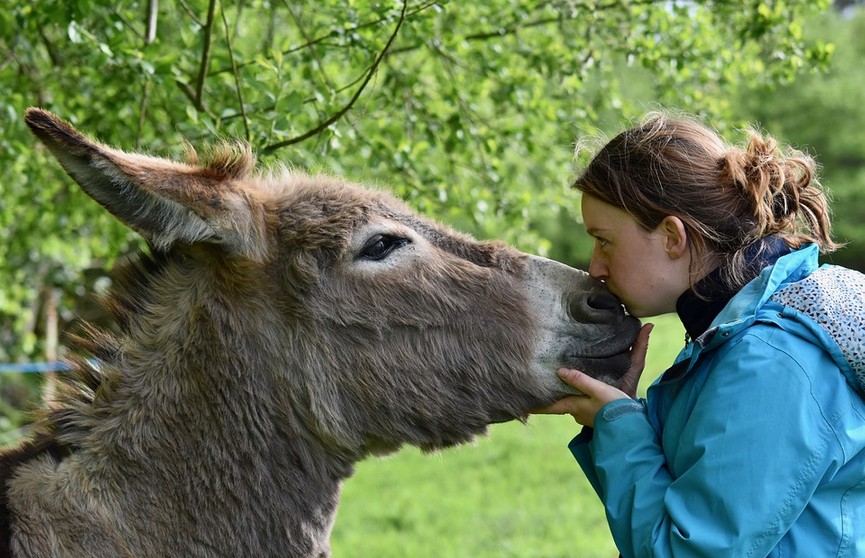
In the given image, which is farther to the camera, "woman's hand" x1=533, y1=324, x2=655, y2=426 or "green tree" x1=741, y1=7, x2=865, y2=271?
"green tree" x1=741, y1=7, x2=865, y2=271

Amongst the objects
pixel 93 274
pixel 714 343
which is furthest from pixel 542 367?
pixel 93 274

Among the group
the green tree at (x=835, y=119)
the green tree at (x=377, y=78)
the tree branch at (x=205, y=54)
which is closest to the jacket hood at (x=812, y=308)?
the green tree at (x=377, y=78)

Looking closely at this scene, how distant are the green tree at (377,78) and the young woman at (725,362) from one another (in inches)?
46.5

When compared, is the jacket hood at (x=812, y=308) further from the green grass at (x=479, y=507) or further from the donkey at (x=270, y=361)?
the green grass at (x=479, y=507)

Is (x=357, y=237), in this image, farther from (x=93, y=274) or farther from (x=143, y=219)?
(x=93, y=274)

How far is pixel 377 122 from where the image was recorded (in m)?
4.88

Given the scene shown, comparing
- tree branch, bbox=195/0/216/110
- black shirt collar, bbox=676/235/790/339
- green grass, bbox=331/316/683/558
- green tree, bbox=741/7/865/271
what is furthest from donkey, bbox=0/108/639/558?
green tree, bbox=741/7/865/271

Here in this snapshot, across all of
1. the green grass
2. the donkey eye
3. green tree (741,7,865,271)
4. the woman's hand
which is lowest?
green tree (741,7,865,271)

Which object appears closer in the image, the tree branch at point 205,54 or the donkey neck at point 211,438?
the donkey neck at point 211,438

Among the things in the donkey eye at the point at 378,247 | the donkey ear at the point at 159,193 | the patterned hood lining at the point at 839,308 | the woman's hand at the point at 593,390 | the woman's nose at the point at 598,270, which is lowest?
the woman's hand at the point at 593,390

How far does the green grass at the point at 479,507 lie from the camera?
7184mm

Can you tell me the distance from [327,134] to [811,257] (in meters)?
1.78

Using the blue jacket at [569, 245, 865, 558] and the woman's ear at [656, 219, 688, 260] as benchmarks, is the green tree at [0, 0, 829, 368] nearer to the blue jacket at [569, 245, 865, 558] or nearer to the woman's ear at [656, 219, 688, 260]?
the woman's ear at [656, 219, 688, 260]

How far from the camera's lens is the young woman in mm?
2139
